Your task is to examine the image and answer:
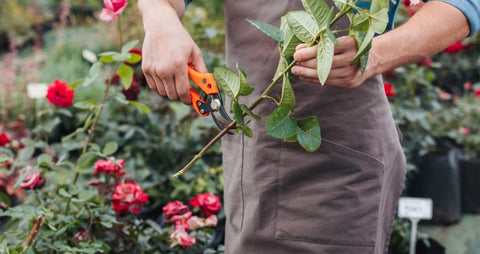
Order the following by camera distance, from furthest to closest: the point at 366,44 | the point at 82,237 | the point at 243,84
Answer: the point at 82,237, the point at 243,84, the point at 366,44

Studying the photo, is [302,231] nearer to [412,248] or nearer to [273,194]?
[273,194]

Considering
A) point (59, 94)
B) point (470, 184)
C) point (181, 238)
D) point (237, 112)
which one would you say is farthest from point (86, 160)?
point (470, 184)

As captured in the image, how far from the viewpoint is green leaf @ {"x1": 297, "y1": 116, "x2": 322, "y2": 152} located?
2.91ft

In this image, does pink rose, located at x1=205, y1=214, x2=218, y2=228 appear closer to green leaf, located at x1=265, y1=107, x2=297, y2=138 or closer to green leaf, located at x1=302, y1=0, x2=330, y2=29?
green leaf, located at x1=265, y1=107, x2=297, y2=138

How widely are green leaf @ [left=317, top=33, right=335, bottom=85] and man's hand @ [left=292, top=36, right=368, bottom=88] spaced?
0.07ft

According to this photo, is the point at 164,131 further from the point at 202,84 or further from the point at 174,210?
the point at 202,84

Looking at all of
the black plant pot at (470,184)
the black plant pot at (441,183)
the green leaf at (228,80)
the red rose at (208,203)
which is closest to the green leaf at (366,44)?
the green leaf at (228,80)

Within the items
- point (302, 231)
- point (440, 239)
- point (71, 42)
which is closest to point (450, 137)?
point (440, 239)

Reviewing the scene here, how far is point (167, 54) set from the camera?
884mm

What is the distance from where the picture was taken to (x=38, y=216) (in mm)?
1409

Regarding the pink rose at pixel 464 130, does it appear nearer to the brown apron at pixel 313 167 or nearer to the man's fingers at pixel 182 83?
the brown apron at pixel 313 167

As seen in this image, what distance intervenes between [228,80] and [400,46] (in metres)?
0.33

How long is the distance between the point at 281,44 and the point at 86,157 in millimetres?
917

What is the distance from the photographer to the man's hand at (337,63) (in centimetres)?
81
